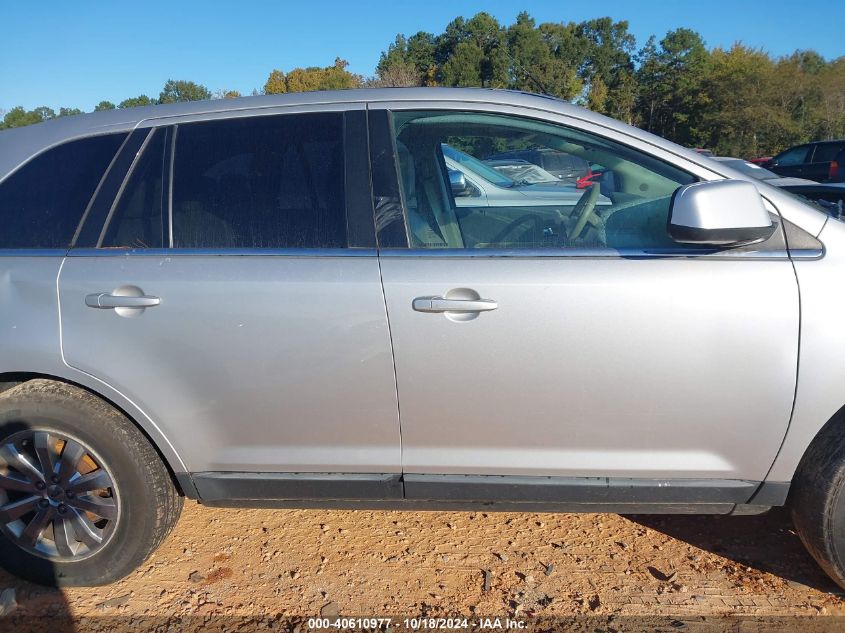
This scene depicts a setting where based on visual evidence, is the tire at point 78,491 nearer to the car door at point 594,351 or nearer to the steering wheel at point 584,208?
the car door at point 594,351

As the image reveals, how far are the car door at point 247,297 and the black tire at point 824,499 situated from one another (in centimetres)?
146

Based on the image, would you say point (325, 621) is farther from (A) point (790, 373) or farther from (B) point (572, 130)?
(B) point (572, 130)

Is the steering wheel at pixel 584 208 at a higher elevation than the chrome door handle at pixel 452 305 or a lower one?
higher

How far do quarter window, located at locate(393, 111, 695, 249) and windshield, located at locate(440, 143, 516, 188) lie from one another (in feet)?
0.03

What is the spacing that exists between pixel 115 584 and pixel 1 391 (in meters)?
0.92

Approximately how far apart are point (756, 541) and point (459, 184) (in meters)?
2.09

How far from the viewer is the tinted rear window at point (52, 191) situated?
2.49m

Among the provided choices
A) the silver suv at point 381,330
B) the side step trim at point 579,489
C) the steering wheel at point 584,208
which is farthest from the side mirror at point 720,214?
the side step trim at point 579,489

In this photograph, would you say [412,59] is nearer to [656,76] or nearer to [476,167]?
[656,76]

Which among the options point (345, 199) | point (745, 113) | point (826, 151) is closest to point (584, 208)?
point (345, 199)

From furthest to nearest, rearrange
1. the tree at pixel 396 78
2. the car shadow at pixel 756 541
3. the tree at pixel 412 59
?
the tree at pixel 412 59
the tree at pixel 396 78
the car shadow at pixel 756 541

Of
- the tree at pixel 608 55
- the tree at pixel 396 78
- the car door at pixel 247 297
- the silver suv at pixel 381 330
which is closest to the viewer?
the silver suv at pixel 381 330

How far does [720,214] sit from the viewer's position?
6.86 feet

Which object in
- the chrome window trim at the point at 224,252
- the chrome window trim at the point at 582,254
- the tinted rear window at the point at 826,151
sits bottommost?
the tinted rear window at the point at 826,151
